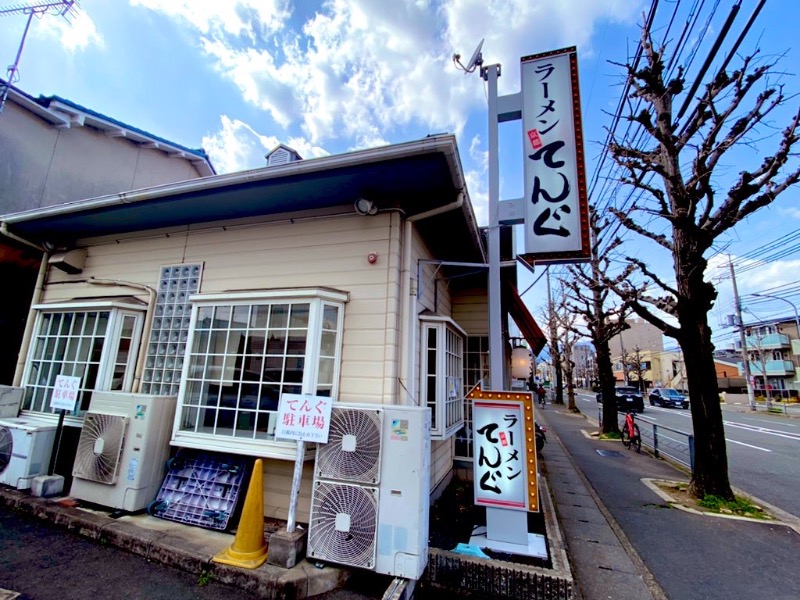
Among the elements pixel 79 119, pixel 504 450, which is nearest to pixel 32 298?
pixel 79 119

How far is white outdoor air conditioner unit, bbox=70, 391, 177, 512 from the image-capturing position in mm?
3975

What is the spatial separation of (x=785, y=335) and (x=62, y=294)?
53.1m

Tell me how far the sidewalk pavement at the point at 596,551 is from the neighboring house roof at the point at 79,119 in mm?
12644

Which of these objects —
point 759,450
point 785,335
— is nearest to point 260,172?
point 759,450

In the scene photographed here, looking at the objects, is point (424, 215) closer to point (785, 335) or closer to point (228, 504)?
point (228, 504)

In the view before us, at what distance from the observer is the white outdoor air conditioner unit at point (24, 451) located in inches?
176

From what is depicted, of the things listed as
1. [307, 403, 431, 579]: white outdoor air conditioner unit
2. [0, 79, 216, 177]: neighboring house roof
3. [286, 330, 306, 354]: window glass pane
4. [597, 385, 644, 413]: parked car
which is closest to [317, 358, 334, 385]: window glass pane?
[286, 330, 306, 354]: window glass pane

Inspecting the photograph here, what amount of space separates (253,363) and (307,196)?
2.23 metres

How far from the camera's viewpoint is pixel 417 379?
4625 millimetres

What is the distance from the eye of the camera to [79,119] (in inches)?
316

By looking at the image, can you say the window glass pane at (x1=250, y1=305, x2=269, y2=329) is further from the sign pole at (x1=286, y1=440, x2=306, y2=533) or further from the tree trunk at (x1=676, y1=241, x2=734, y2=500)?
the tree trunk at (x1=676, y1=241, x2=734, y2=500)

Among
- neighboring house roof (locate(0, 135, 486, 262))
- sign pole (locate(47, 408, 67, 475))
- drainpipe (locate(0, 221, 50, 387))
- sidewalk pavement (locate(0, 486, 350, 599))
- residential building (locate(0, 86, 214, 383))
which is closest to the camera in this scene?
sidewalk pavement (locate(0, 486, 350, 599))

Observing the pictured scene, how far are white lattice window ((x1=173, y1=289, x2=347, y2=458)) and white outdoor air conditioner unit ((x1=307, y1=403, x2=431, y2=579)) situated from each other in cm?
69

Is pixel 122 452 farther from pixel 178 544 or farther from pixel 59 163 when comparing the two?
pixel 59 163
